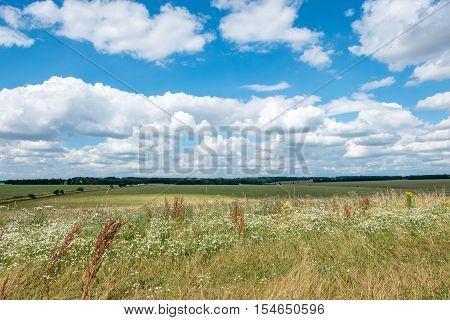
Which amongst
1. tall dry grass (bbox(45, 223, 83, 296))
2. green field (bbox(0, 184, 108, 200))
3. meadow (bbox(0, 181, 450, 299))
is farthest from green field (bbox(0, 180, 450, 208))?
tall dry grass (bbox(45, 223, 83, 296))

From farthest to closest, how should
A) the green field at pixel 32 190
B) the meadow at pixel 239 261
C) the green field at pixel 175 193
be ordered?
the green field at pixel 32 190 < the green field at pixel 175 193 < the meadow at pixel 239 261

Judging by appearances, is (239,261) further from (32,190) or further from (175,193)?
(32,190)

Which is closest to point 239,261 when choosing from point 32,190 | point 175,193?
point 175,193

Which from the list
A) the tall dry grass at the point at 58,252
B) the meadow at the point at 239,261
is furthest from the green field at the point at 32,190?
the tall dry grass at the point at 58,252

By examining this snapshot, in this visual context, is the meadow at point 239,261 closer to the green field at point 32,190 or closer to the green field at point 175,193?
the green field at point 175,193

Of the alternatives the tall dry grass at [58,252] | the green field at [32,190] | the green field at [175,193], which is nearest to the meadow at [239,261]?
the tall dry grass at [58,252]

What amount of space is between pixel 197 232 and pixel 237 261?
2.49m

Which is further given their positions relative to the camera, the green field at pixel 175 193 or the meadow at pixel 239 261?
the green field at pixel 175 193

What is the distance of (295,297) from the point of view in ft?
15.9

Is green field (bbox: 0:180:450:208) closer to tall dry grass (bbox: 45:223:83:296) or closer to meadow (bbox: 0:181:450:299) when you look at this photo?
A: meadow (bbox: 0:181:450:299)

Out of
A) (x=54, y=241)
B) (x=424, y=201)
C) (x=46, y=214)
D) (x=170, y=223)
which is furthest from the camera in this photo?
(x=424, y=201)

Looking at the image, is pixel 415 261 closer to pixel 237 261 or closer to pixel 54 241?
pixel 237 261

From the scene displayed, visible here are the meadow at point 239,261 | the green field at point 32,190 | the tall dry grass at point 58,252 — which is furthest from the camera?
the green field at point 32,190
